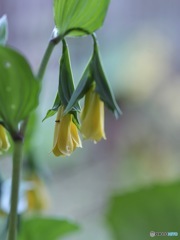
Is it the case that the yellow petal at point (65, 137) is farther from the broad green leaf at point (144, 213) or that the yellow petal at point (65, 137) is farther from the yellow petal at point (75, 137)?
the broad green leaf at point (144, 213)

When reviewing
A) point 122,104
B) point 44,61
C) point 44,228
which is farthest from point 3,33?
point 122,104

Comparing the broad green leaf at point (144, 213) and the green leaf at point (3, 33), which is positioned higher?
the green leaf at point (3, 33)

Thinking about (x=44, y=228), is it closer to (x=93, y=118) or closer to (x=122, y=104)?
(x=93, y=118)

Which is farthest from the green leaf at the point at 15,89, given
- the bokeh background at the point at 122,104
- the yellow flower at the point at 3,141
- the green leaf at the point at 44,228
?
the bokeh background at the point at 122,104

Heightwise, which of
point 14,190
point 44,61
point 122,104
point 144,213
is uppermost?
point 44,61

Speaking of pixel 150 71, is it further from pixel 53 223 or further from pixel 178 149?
pixel 53 223

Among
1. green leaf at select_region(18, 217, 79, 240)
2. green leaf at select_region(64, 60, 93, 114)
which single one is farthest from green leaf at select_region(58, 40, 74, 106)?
green leaf at select_region(18, 217, 79, 240)
